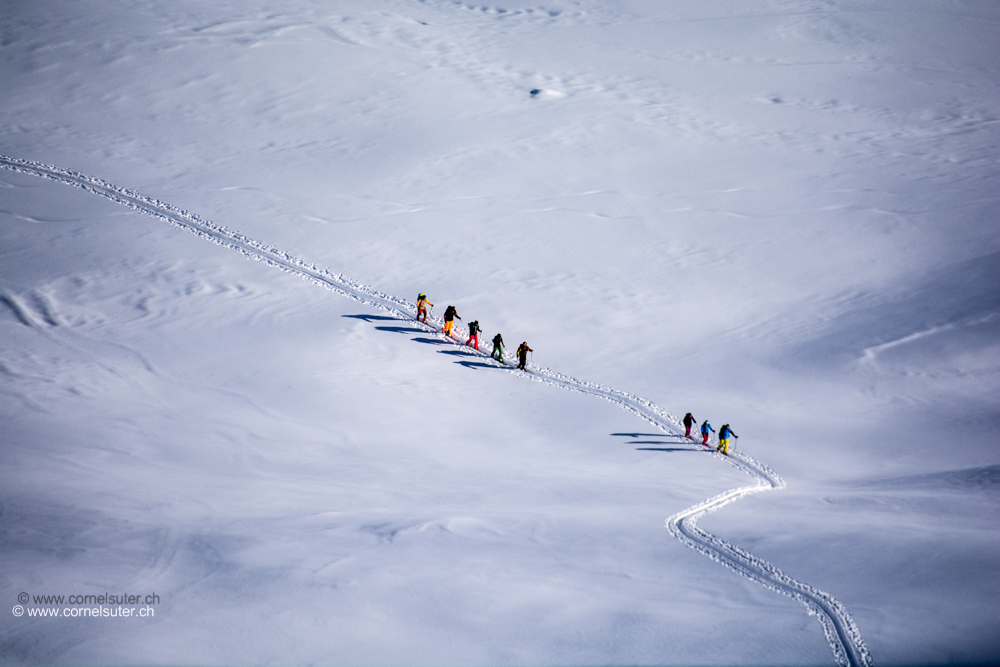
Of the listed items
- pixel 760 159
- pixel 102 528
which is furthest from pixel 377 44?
pixel 102 528

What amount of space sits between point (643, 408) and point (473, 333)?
14.6 feet

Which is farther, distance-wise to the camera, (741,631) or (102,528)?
(102,528)

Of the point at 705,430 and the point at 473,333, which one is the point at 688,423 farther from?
the point at 473,333

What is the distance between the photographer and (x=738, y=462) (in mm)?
14766

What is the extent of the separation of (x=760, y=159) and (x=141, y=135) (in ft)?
70.8

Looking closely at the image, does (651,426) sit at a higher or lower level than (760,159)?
lower

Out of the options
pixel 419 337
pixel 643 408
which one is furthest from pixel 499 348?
pixel 643 408

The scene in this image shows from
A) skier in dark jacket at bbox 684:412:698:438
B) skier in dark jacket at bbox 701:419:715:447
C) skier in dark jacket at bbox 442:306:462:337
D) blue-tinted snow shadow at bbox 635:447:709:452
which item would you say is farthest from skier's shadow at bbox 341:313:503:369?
skier in dark jacket at bbox 701:419:715:447

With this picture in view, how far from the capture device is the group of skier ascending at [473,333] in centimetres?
1698

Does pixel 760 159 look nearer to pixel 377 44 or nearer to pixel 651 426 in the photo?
pixel 651 426

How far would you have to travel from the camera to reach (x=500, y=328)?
18.5m

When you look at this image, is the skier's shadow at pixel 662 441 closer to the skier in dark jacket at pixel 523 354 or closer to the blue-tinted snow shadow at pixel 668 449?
the blue-tinted snow shadow at pixel 668 449

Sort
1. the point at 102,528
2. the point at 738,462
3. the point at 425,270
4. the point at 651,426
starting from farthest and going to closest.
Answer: the point at 425,270, the point at 651,426, the point at 738,462, the point at 102,528

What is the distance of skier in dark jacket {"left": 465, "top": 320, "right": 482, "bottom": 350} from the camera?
17.4 meters
